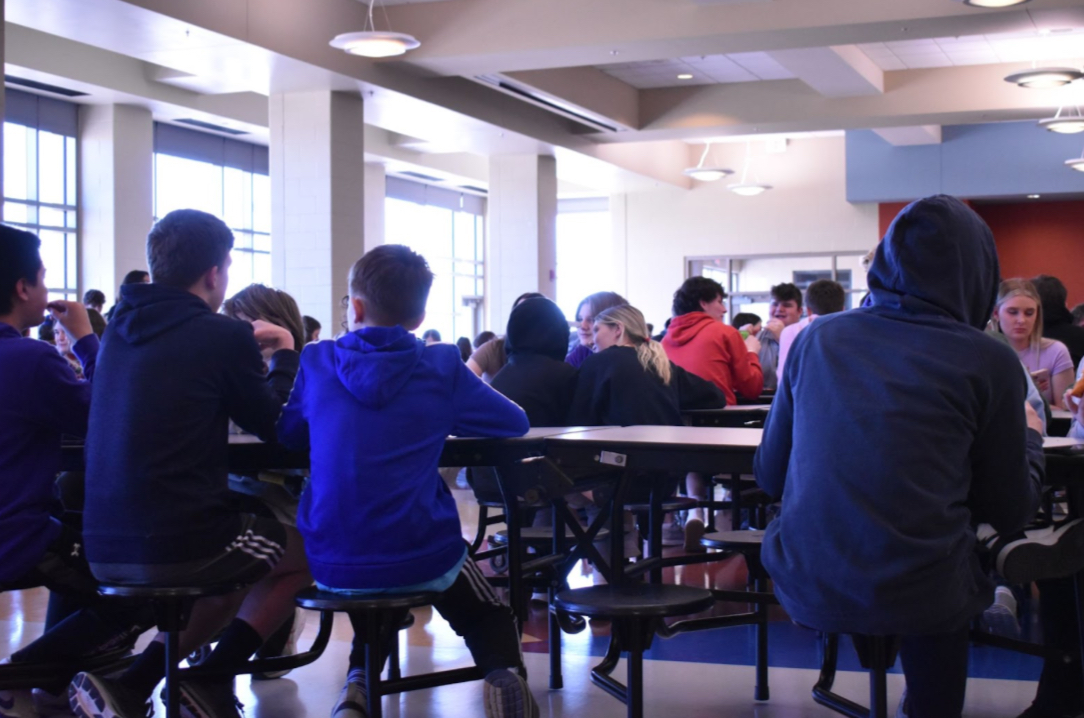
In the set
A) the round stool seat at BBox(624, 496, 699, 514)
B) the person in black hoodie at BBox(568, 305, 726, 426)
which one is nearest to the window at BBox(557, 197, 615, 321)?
the round stool seat at BBox(624, 496, 699, 514)

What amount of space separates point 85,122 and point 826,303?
924 cm

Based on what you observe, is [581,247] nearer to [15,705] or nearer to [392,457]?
[15,705]

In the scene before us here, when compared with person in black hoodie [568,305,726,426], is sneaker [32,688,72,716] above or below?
below

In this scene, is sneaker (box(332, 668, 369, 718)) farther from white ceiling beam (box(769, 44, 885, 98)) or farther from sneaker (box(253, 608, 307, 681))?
white ceiling beam (box(769, 44, 885, 98))

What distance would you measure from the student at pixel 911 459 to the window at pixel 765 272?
53.8 ft

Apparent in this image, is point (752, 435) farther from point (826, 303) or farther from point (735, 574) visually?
point (826, 303)

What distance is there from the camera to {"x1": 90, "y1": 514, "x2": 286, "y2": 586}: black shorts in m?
2.54

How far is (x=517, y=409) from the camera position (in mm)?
2752

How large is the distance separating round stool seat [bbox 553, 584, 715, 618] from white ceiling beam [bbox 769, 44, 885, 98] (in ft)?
27.6

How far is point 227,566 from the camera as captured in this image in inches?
102

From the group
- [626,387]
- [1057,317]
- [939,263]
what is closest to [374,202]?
[1057,317]

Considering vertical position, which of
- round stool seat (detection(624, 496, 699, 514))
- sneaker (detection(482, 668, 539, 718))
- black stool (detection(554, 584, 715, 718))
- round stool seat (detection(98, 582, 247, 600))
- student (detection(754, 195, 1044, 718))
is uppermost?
student (detection(754, 195, 1044, 718))

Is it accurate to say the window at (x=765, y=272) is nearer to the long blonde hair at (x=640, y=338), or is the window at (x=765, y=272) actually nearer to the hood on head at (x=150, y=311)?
the long blonde hair at (x=640, y=338)

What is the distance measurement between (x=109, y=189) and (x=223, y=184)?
7.18 ft
